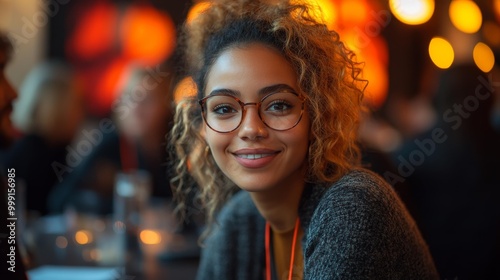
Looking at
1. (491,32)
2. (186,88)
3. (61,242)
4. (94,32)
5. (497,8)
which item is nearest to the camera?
(186,88)

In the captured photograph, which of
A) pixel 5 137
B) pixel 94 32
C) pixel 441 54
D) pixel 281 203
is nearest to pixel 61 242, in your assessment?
pixel 5 137

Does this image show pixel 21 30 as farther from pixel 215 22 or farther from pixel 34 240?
pixel 215 22

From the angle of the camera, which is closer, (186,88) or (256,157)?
(256,157)

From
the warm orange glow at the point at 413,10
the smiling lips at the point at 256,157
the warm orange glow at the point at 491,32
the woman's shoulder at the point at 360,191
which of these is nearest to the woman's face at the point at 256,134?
the smiling lips at the point at 256,157

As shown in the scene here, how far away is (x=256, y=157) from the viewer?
70.1 inches

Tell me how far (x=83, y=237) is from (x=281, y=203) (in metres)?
1.48

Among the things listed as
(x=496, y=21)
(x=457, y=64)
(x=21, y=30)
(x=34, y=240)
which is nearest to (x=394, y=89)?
(x=496, y=21)

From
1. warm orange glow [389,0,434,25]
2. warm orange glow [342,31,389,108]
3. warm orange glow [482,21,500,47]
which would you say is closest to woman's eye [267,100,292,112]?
warm orange glow [389,0,434,25]

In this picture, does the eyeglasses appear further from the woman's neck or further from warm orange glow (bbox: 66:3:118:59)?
warm orange glow (bbox: 66:3:118:59)

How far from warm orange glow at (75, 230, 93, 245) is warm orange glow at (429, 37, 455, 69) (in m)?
2.37

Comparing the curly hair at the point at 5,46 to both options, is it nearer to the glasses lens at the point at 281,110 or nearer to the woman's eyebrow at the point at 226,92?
the woman's eyebrow at the point at 226,92

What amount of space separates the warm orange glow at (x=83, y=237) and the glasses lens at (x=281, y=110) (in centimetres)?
162

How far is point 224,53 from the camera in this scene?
1.87 meters

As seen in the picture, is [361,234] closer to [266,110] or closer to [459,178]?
[266,110]
